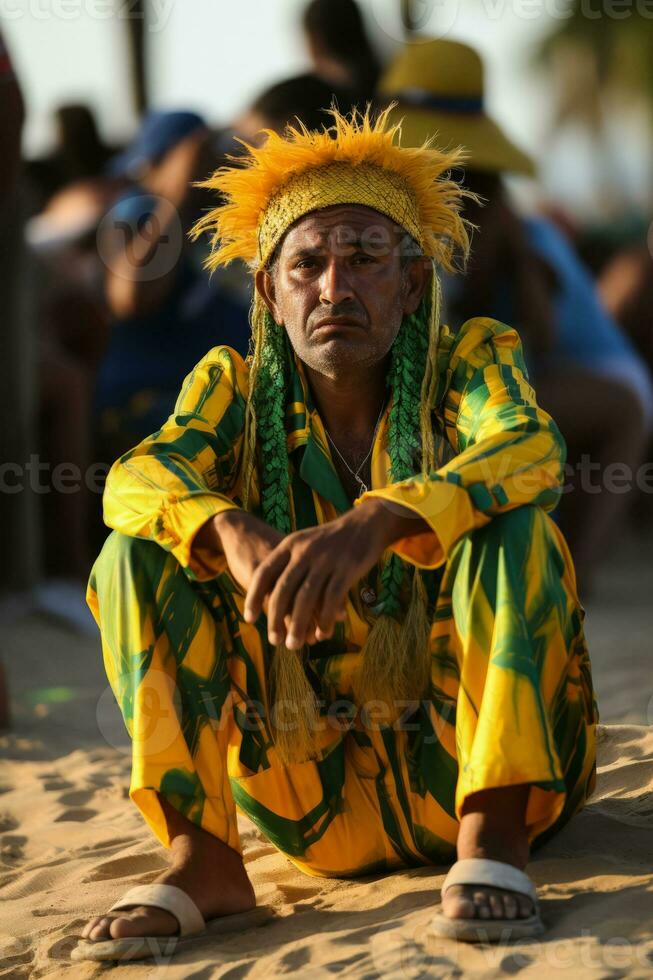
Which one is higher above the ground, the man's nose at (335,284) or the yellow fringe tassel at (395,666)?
the man's nose at (335,284)

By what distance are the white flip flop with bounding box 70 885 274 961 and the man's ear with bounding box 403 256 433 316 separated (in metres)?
1.36

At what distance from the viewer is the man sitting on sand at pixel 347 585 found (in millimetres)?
2580

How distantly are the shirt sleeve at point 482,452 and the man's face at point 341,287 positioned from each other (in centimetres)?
19

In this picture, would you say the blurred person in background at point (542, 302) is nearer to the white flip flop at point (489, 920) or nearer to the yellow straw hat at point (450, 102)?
the yellow straw hat at point (450, 102)

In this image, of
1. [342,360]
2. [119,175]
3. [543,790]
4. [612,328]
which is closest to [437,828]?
[543,790]

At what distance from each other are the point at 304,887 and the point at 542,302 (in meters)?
4.81

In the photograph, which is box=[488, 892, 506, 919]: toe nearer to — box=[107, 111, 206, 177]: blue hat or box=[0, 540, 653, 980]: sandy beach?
box=[0, 540, 653, 980]: sandy beach

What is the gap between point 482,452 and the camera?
2732mm

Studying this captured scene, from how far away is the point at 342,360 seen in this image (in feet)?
10.2

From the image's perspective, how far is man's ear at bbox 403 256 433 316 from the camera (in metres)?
3.26

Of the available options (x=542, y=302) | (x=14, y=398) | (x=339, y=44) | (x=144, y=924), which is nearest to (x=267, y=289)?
(x=144, y=924)

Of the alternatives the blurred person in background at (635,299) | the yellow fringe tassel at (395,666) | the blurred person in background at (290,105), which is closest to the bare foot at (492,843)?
the yellow fringe tassel at (395,666)

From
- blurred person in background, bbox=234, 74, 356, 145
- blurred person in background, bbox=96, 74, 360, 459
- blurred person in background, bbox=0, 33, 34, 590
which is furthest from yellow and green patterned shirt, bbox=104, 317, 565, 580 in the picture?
blurred person in background, bbox=234, 74, 356, 145

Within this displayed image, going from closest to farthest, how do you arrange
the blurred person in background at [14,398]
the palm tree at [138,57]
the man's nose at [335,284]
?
1. the man's nose at [335,284]
2. the blurred person in background at [14,398]
3. the palm tree at [138,57]
